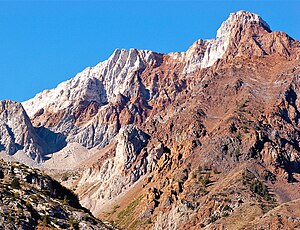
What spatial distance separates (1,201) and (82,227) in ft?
26.9

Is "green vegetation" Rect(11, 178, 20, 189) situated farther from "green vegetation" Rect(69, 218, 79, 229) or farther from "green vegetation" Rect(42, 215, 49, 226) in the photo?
"green vegetation" Rect(69, 218, 79, 229)

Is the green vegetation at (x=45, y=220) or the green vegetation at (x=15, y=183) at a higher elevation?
the green vegetation at (x=15, y=183)

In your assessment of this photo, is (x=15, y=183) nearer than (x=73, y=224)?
No

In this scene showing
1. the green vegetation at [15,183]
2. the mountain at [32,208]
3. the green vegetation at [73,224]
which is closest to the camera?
the mountain at [32,208]

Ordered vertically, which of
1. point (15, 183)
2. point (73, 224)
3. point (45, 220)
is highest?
point (15, 183)

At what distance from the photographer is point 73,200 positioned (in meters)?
95.6

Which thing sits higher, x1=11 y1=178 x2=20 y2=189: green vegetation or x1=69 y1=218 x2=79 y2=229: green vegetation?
x1=11 y1=178 x2=20 y2=189: green vegetation

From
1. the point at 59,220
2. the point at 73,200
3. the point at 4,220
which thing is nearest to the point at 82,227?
the point at 59,220

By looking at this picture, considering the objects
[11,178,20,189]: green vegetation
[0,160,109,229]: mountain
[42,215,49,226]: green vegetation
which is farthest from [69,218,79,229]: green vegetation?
[11,178,20,189]: green vegetation

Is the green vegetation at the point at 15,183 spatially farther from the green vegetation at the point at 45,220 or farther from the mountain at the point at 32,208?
the green vegetation at the point at 45,220

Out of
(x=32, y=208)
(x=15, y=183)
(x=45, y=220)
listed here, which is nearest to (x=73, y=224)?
(x=45, y=220)

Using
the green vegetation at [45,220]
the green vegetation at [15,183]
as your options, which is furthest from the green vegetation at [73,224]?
the green vegetation at [15,183]

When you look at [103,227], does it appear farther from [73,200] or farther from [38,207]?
[73,200]

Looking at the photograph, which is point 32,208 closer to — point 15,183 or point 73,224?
point 73,224
